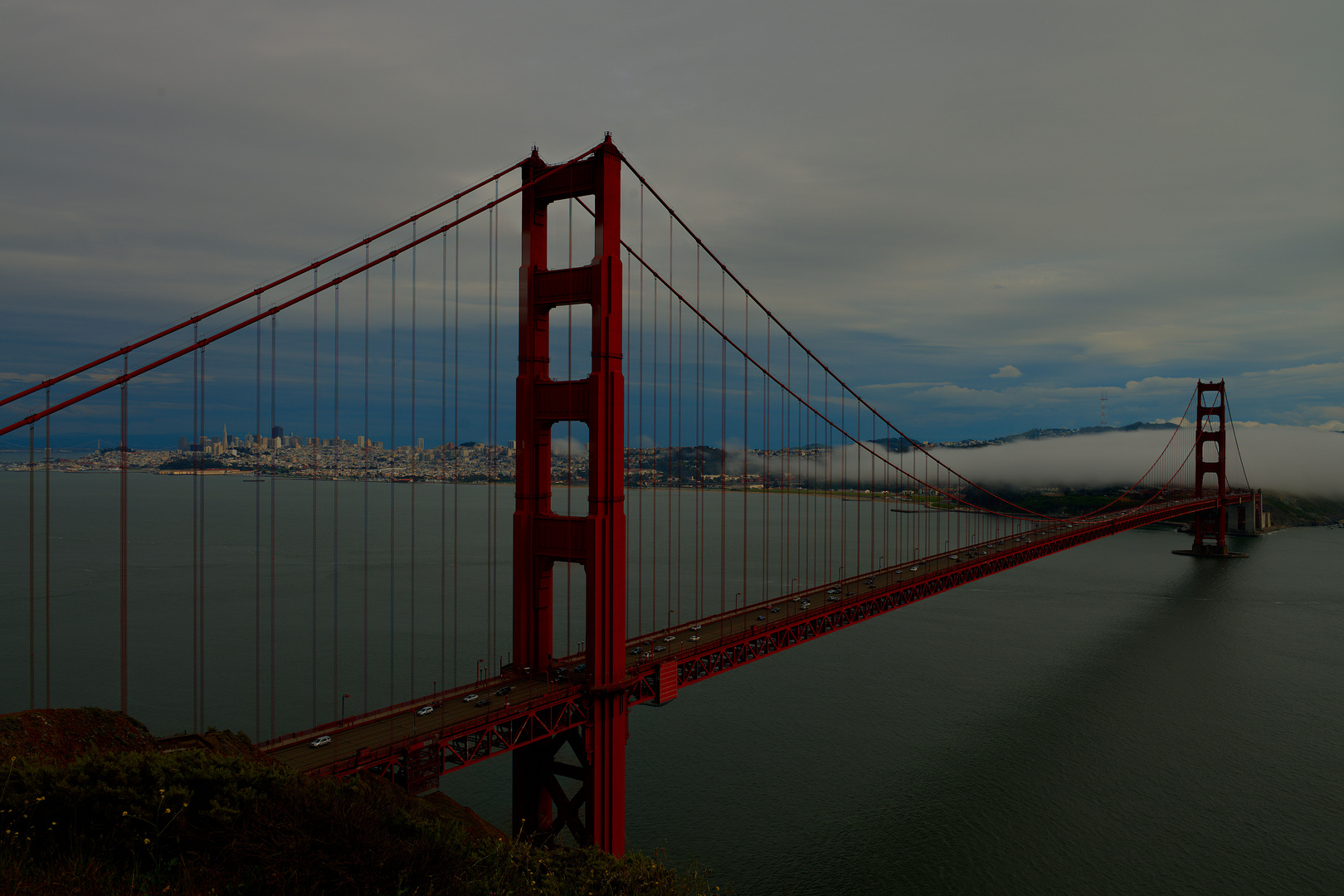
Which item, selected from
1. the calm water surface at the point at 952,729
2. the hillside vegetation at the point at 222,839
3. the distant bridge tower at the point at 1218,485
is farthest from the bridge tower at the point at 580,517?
the distant bridge tower at the point at 1218,485

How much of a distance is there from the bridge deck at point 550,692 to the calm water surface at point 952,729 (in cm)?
415

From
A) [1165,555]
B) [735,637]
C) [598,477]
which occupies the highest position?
[598,477]

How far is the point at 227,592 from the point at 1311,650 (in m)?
59.3

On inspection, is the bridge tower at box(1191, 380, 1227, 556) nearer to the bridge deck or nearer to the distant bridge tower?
the distant bridge tower

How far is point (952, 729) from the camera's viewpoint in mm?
26906

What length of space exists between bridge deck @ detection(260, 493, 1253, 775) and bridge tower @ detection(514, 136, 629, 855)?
907 mm

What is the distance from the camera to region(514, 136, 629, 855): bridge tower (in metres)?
Answer: 16.5

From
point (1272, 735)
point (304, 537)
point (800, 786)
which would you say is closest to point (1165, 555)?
point (1272, 735)

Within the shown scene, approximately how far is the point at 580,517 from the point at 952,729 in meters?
18.0

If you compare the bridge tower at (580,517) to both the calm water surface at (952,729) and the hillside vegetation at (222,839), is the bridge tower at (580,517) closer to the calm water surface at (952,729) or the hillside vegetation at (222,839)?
the calm water surface at (952,729)

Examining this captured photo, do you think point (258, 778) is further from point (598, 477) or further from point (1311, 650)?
point (1311, 650)

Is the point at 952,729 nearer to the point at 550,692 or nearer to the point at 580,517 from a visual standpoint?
the point at 550,692

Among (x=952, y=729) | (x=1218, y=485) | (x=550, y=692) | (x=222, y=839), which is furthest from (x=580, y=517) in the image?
(x=1218, y=485)

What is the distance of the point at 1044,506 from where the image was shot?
113812 millimetres
